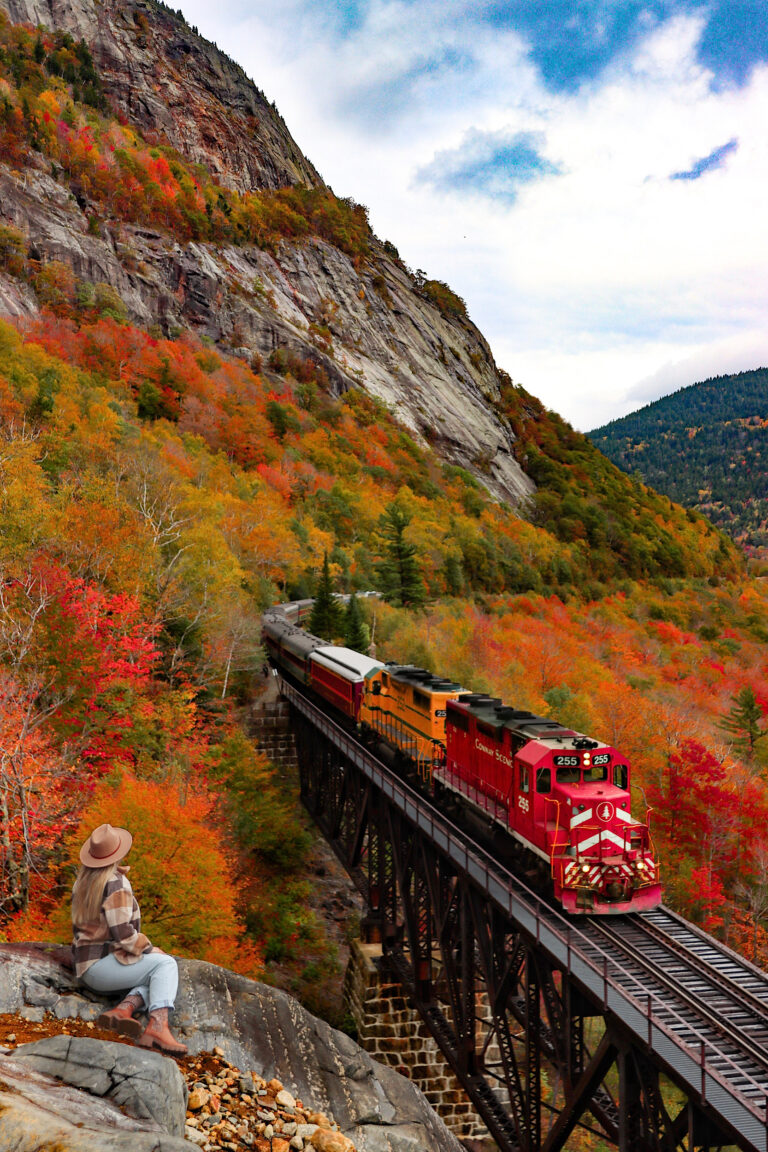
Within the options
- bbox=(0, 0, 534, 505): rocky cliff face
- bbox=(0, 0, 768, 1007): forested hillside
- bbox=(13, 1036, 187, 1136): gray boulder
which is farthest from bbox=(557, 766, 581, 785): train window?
bbox=(0, 0, 534, 505): rocky cliff face

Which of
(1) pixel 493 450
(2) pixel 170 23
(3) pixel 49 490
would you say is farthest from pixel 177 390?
(2) pixel 170 23

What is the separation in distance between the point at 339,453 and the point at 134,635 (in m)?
74.7

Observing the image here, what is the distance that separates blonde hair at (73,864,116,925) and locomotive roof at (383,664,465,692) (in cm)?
1851

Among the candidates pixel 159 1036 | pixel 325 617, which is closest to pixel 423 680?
pixel 159 1036

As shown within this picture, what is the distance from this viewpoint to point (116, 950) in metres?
9.21

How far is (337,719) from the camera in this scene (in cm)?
3706

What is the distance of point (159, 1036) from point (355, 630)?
5140cm

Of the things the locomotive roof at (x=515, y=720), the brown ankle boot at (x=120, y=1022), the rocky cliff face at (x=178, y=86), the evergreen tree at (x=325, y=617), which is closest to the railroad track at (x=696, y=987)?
the locomotive roof at (x=515, y=720)

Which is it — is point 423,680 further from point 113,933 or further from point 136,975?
point 113,933

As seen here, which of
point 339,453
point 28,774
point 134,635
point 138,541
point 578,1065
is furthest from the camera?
point 339,453

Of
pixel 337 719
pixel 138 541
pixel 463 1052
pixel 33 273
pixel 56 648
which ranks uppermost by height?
pixel 33 273

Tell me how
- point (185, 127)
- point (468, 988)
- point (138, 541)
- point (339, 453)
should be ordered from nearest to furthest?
point (468, 988), point (138, 541), point (339, 453), point (185, 127)

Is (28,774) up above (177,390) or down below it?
below

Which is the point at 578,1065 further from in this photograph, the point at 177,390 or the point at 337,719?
the point at 177,390
